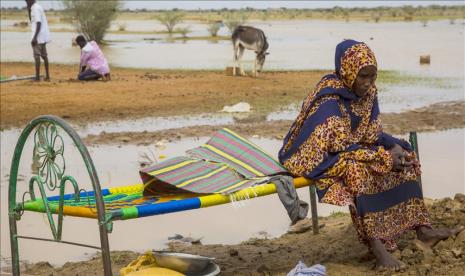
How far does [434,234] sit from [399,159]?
1.88ft

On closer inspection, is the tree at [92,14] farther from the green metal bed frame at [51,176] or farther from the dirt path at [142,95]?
the green metal bed frame at [51,176]

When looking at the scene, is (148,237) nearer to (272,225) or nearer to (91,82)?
(272,225)

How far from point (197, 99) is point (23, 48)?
1968 centimetres

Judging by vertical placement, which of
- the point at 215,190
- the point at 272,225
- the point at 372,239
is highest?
the point at 215,190

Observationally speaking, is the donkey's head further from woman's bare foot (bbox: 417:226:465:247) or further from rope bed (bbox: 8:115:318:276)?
woman's bare foot (bbox: 417:226:465:247)

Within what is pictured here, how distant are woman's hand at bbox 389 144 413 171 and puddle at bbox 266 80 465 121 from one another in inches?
297

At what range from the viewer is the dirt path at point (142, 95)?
13.3 metres

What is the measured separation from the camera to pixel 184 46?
110ft

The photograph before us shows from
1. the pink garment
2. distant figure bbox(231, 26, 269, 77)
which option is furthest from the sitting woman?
distant figure bbox(231, 26, 269, 77)

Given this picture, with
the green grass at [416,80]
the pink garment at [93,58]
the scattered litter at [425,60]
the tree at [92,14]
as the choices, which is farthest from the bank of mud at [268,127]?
the tree at [92,14]

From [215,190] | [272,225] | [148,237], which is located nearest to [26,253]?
[148,237]

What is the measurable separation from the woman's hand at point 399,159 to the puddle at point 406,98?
755 centimetres

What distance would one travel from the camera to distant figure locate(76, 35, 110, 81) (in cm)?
1605

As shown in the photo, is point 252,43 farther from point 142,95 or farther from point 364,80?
point 364,80
